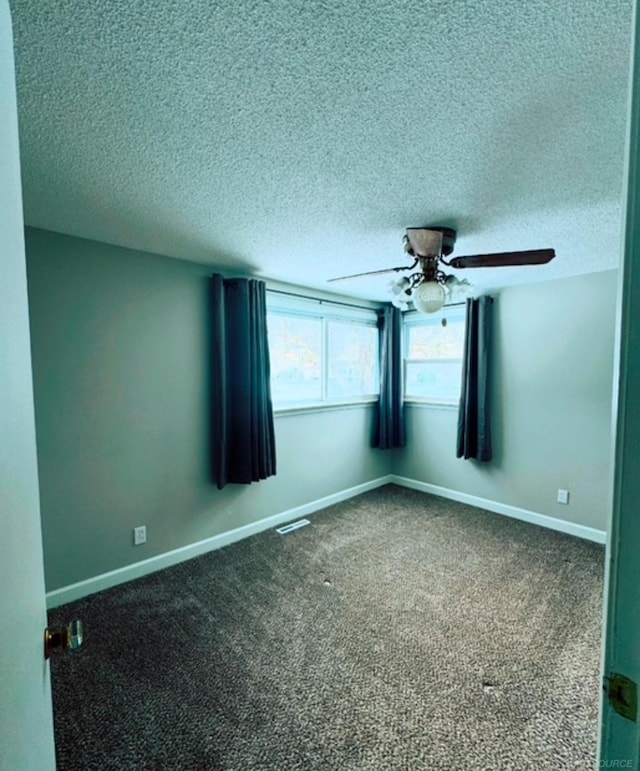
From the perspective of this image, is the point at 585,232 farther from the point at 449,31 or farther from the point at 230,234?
the point at 230,234

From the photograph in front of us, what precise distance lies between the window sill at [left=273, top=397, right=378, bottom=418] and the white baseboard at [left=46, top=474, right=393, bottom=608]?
90 centimetres

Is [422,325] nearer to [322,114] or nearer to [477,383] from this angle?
[477,383]

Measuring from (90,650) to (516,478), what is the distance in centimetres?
344

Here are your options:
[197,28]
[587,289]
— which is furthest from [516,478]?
[197,28]

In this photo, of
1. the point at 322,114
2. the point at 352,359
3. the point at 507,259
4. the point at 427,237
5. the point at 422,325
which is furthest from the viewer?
the point at 422,325

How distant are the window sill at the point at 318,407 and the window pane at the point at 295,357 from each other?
0.10 meters

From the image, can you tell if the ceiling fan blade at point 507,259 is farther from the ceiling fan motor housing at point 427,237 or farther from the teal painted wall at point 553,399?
the teal painted wall at point 553,399

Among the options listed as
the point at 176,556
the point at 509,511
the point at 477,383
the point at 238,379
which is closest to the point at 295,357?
the point at 238,379

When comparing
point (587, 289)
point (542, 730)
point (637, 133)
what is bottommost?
point (542, 730)

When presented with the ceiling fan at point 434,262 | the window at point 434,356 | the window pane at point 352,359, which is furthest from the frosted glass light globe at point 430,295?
the window at point 434,356

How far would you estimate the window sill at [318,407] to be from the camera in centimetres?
326

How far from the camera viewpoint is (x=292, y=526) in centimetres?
324

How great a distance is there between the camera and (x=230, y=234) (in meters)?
2.11

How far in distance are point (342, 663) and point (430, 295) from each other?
1929 mm
